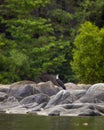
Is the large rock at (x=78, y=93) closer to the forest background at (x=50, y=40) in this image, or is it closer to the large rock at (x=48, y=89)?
the large rock at (x=48, y=89)

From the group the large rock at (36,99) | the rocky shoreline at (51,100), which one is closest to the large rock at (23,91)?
the rocky shoreline at (51,100)

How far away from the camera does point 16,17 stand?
66.2 m

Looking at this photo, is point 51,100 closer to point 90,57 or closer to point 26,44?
point 90,57

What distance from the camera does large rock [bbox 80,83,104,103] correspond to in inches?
1572

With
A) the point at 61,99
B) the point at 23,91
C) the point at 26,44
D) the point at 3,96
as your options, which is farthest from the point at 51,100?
the point at 26,44

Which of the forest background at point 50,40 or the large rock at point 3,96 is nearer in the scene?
the large rock at point 3,96

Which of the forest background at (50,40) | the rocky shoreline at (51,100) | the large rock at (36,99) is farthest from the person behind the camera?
the forest background at (50,40)

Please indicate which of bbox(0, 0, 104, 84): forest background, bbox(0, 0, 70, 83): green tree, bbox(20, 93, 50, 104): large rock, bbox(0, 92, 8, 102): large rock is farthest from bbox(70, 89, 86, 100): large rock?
bbox(0, 0, 70, 83): green tree

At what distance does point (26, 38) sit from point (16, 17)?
190 inches

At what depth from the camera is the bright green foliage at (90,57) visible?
173 feet

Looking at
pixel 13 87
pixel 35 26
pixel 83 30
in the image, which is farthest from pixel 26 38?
pixel 13 87

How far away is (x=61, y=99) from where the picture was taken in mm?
40250

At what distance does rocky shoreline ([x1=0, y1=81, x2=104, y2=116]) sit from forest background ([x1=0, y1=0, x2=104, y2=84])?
783cm

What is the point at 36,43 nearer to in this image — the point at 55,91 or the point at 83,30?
the point at 83,30
